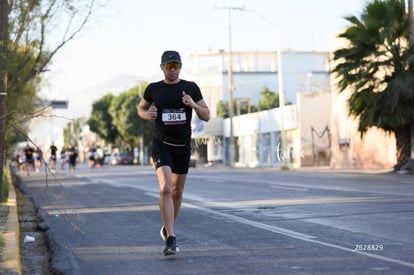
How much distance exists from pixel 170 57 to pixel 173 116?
0.60 m

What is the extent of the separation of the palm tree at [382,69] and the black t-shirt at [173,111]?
22214 millimetres

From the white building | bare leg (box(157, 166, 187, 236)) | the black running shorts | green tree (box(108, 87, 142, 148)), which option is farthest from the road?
green tree (box(108, 87, 142, 148))

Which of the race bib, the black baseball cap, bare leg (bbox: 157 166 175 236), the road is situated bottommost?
the road

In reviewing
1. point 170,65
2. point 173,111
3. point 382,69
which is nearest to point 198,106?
point 173,111

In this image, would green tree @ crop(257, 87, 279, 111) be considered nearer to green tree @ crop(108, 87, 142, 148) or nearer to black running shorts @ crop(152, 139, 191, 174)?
green tree @ crop(108, 87, 142, 148)

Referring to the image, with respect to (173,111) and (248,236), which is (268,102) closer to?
(248,236)

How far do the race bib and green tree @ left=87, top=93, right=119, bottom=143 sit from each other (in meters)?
97.4

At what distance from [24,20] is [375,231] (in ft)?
39.5

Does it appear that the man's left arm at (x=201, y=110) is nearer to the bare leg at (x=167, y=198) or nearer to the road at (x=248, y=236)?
the bare leg at (x=167, y=198)

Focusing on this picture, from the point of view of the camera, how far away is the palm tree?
30234 millimetres

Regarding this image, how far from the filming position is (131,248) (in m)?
9.11

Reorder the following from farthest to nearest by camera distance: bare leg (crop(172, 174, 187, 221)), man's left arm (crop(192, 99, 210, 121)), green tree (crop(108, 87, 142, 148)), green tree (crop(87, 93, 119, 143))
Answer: green tree (crop(87, 93, 119, 143)), green tree (crop(108, 87, 142, 148)), bare leg (crop(172, 174, 187, 221)), man's left arm (crop(192, 99, 210, 121))

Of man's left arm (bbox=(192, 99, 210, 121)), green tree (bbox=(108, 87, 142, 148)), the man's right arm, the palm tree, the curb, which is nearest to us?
the curb

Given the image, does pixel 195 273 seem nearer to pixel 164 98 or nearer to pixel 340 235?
pixel 164 98
